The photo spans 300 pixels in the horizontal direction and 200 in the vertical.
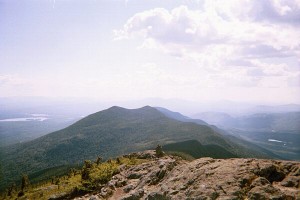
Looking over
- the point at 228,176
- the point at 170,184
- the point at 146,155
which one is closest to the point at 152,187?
the point at 170,184

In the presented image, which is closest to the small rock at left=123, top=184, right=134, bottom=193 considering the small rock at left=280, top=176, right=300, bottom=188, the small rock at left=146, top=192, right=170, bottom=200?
the small rock at left=146, top=192, right=170, bottom=200

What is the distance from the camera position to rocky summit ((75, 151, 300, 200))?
18438mm

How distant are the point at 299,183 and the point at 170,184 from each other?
1024 cm

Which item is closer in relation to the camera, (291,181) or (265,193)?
(265,193)

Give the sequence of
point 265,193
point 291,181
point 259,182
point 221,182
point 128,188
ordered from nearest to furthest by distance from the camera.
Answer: point 265,193 → point 291,181 → point 259,182 → point 221,182 → point 128,188

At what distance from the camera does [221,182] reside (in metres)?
20.2

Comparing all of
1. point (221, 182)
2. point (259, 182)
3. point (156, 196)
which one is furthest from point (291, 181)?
point (156, 196)

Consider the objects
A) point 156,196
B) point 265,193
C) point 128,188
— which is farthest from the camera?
point 128,188

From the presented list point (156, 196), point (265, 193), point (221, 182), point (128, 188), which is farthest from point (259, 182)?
point (128, 188)

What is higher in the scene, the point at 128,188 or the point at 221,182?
→ the point at 221,182

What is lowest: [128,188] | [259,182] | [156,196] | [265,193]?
[128,188]

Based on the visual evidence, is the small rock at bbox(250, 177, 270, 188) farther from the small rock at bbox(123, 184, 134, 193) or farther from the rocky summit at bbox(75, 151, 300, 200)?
the small rock at bbox(123, 184, 134, 193)

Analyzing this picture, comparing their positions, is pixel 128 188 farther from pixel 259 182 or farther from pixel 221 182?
pixel 259 182

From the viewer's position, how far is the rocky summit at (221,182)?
18.4 meters
